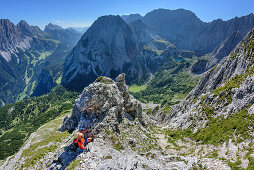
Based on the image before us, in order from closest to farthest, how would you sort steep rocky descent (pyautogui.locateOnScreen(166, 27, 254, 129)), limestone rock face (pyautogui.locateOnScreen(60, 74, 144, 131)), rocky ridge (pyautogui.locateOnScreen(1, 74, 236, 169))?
rocky ridge (pyautogui.locateOnScreen(1, 74, 236, 169)) < steep rocky descent (pyautogui.locateOnScreen(166, 27, 254, 129)) < limestone rock face (pyautogui.locateOnScreen(60, 74, 144, 131))

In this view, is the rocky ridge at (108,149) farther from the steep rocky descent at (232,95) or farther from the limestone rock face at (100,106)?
the steep rocky descent at (232,95)

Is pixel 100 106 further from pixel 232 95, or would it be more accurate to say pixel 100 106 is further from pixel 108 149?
pixel 232 95

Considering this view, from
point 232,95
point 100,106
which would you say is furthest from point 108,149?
point 232,95

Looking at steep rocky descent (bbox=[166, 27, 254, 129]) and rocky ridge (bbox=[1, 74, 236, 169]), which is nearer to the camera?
rocky ridge (bbox=[1, 74, 236, 169])

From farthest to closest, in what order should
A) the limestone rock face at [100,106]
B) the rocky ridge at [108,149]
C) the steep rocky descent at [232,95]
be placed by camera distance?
the limestone rock face at [100,106] → the steep rocky descent at [232,95] → the rocky ridge at [108,149]

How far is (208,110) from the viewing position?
4312 cm

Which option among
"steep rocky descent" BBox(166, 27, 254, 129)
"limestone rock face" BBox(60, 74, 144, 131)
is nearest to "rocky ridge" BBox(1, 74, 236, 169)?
"limestone rock face" BBox(60, 74, 144, 131)

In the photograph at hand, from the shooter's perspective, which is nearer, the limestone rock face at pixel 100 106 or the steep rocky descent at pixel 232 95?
the steep rocky descent at pixel 232 95

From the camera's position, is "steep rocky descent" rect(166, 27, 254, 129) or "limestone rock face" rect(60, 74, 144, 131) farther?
"limestone rock face" rect(60, 74, 144, 131)

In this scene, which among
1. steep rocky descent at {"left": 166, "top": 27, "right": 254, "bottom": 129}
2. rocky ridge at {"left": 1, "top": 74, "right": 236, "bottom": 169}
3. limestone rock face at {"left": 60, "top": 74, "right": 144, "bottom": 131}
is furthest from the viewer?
limestone rock face at {"left": 60, "top": 74, "right": 144, "bottom": 131}

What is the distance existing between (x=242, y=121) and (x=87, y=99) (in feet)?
119

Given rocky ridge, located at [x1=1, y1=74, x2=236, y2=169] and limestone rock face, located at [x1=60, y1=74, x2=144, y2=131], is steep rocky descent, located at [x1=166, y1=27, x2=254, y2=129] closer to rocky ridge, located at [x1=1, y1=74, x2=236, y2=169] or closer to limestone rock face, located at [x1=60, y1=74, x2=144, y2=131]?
rocky ridge, located at [x1=1, y1=74, x2=236, y2=169]

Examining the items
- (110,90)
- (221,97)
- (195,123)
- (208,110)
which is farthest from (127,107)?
(221,97)

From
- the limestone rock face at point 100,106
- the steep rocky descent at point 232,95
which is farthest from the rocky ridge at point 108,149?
the steep rocky descent at point 232,95
